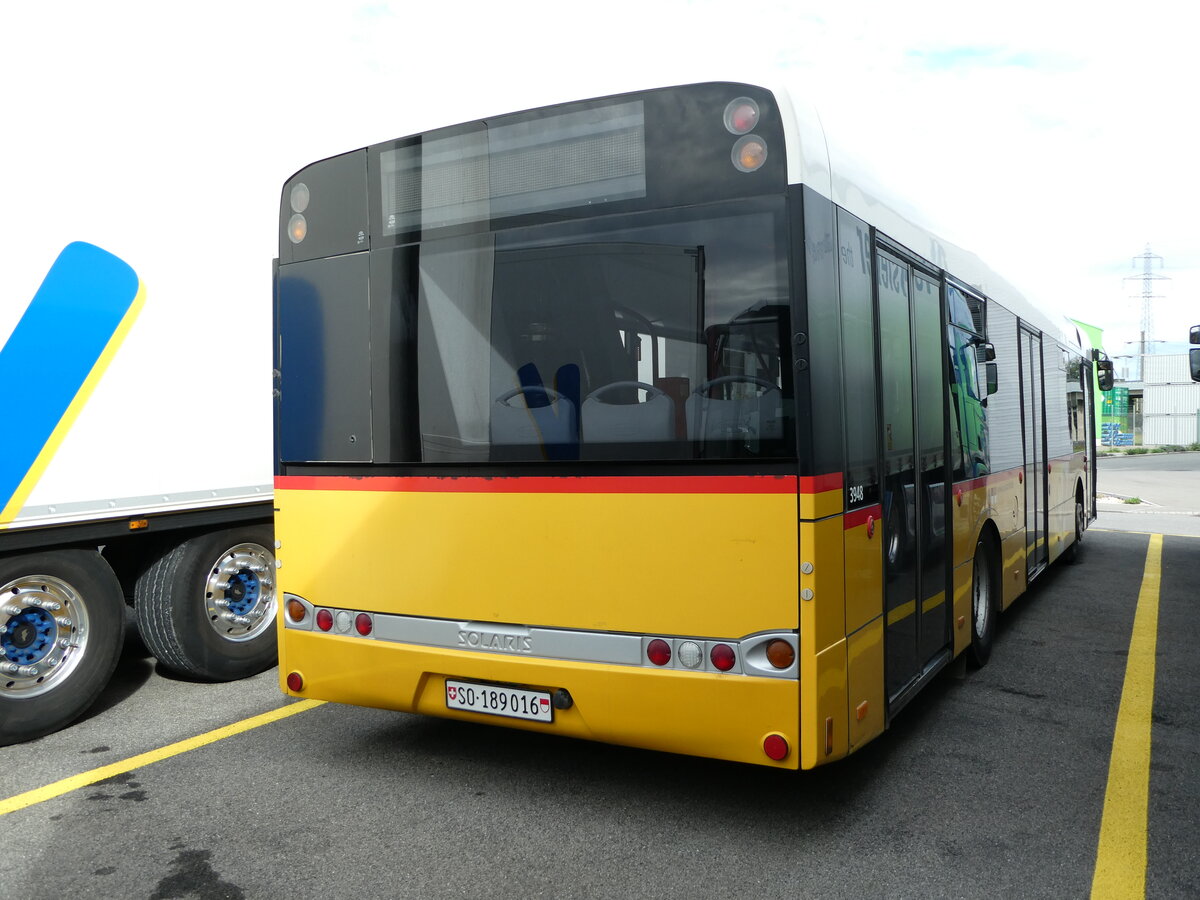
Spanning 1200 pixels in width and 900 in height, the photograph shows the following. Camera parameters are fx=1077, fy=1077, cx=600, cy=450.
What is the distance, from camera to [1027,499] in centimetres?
802

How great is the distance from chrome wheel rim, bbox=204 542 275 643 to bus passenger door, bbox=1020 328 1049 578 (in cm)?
537

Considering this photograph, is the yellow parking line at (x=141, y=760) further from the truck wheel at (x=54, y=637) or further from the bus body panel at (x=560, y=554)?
the bus body panel at (x=560, y=554)

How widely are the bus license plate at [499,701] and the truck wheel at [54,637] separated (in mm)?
2411

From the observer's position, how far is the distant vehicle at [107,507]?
203 inches

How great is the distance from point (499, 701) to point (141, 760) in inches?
77.7

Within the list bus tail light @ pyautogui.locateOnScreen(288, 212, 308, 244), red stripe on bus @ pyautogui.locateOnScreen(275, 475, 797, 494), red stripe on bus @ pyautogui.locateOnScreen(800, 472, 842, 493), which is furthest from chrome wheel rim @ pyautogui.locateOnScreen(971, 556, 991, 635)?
bus tail light @ pyautogui.locateOnScreen(288, 212, 308, 244)

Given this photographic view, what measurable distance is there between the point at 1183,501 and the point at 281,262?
2129cm

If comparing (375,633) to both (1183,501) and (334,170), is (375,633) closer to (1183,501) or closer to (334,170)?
(334,170)

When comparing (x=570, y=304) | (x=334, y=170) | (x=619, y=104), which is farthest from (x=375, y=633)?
(x=619, y=104)

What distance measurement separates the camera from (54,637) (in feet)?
17.9

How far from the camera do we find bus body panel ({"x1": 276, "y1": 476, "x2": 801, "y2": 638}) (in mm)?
3719

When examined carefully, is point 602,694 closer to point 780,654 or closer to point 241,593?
point 780,654

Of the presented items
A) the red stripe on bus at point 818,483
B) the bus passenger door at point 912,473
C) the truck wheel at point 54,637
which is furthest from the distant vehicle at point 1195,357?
the truck wheel at point 54,637

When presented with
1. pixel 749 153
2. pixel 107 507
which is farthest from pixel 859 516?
pixel 107 507
